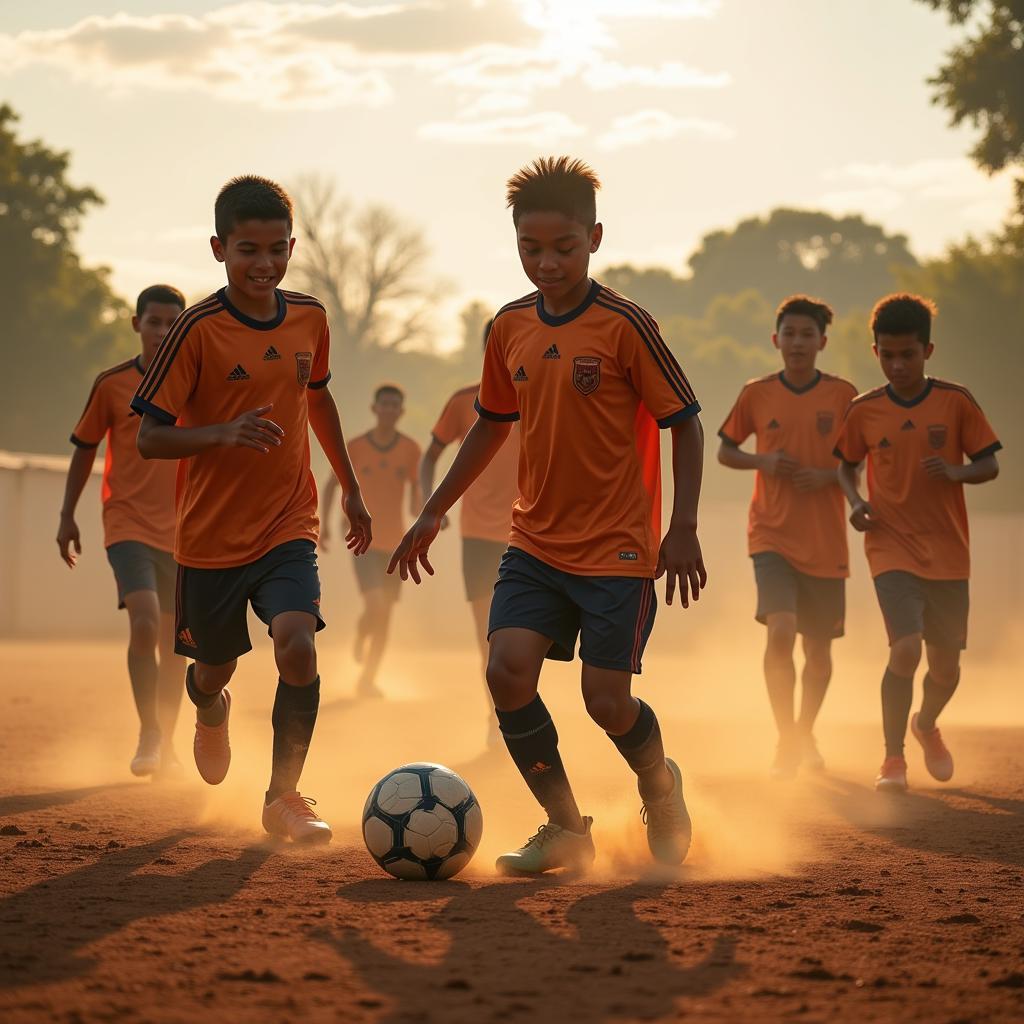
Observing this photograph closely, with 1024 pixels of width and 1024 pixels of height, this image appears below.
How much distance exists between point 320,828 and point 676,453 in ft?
6.15

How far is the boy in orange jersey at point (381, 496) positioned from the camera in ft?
45.0

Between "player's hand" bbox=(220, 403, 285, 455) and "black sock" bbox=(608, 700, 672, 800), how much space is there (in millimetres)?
1510

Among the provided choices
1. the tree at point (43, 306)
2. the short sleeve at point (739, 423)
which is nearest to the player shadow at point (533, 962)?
the short sleeve at point (739, 423)

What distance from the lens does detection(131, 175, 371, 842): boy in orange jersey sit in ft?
19.1

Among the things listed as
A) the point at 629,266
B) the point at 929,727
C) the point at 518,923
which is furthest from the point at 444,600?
the point at 629,266

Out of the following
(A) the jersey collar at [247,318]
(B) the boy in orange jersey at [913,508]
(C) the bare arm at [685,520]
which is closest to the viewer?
(C) the bare arm at [685,520]

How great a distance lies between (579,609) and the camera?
5363 millimetres

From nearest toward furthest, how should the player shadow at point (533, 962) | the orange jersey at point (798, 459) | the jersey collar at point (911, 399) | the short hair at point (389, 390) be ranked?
the player shadow at point (533, 962) < the jersey collar at point (911, 399) < the orange jersey at point (798, 459) < the short hair at point (389, 390)

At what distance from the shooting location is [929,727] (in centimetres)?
855

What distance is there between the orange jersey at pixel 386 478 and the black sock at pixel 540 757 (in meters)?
8.61

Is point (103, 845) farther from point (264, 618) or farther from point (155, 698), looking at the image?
point (155, 698)

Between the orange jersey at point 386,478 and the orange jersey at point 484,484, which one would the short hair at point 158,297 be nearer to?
the orange jersey at point 484,484

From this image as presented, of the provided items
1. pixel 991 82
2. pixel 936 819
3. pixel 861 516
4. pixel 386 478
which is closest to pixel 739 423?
pixel 861 516

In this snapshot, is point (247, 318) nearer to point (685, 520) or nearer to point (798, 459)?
point (685, 520)
